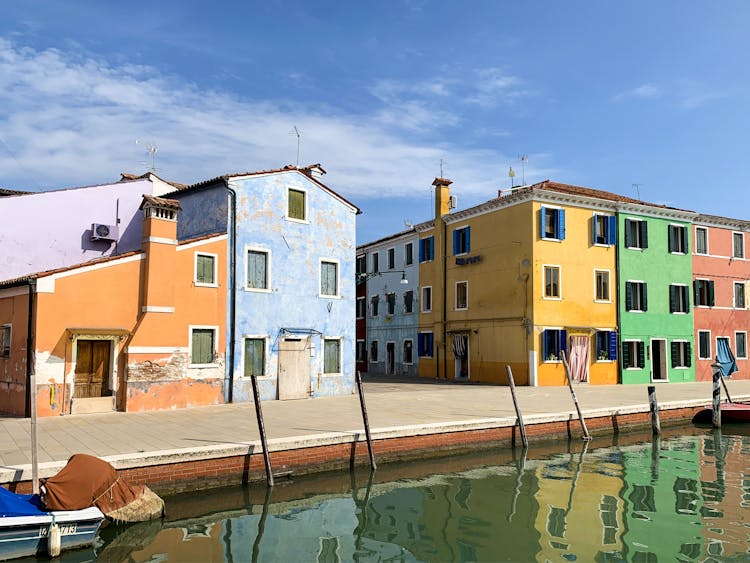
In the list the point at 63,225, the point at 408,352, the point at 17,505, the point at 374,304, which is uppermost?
the point at 63,225

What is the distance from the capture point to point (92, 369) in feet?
56.4

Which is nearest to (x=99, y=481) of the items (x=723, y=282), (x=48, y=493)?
(x=48, y=493)

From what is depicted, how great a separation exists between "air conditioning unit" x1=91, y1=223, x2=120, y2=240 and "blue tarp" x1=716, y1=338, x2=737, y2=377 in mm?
29145

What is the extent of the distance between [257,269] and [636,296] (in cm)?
1944

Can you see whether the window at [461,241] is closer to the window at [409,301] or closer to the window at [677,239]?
the window at [409,301]

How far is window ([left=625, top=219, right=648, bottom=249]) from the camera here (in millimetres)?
30828

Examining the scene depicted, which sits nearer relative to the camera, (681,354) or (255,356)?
(255,356)

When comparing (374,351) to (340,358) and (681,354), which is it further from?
(340,358)

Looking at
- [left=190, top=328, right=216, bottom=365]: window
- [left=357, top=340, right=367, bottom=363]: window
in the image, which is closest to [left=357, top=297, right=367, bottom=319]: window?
[left=357, top=340, right=367, bottom=363]: window

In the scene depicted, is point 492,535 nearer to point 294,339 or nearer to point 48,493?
Answer: point 48,493

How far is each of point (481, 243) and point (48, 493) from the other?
25110mm

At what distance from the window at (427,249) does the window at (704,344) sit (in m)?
14.5

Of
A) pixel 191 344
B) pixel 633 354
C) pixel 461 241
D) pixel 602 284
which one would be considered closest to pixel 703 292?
pixel 633 354

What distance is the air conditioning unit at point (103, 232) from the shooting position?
21984 mm
